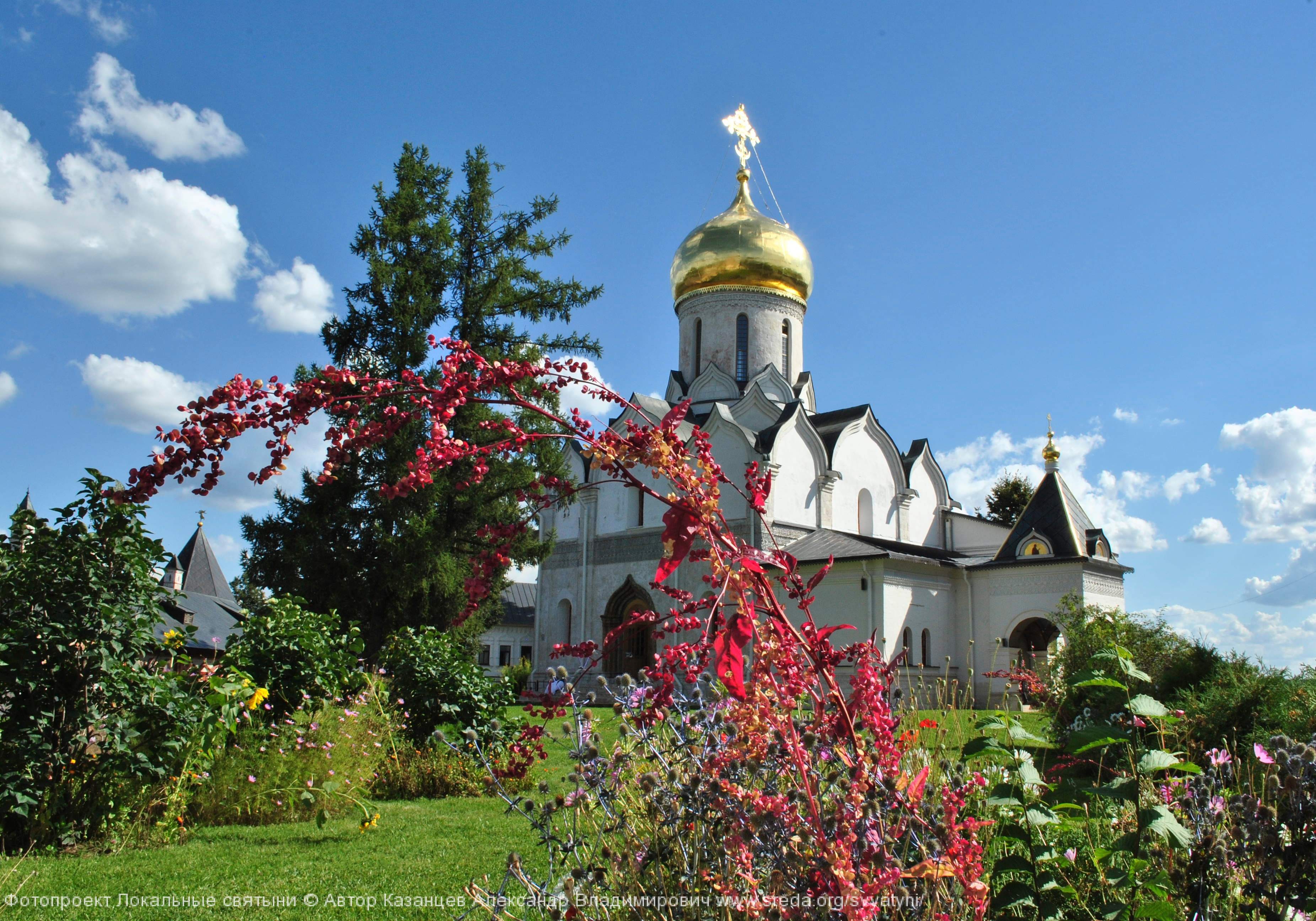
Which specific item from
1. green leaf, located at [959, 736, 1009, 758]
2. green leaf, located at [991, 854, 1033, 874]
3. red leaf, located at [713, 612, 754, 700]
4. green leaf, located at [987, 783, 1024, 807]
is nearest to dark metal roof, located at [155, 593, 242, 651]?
green leaf, located at [987, 783, 1024, 807]

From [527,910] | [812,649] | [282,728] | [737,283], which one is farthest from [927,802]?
[737,283]

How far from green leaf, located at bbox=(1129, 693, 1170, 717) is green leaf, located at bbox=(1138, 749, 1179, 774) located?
0.11 meters

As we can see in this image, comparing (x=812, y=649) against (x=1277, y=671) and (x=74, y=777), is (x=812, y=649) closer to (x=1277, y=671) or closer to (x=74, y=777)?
(x=74, y=777)

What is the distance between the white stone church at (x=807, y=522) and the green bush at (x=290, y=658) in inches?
428

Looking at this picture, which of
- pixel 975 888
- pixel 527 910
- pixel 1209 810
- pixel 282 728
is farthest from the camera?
pixel 282 728

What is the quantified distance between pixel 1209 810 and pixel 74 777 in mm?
5647

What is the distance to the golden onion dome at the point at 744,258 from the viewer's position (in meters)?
21.9

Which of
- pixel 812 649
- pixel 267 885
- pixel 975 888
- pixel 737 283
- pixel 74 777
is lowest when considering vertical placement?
pixel 267 885

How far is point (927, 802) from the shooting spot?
2.53 metres

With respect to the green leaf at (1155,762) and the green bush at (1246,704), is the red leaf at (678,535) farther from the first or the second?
the green bush at (1246,704)

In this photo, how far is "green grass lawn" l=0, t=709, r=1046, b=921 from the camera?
163 inches

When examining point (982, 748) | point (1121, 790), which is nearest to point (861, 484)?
point (982, 748)

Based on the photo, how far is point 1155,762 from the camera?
7.64ft

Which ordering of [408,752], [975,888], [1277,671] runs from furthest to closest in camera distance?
[408,752]
[1277,671]
[975,888]
